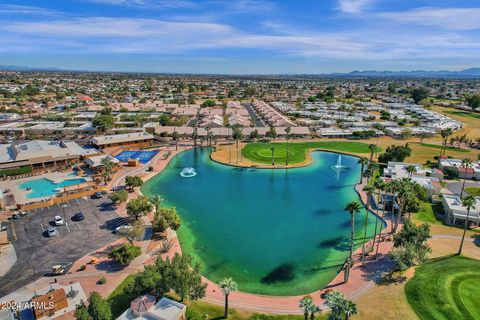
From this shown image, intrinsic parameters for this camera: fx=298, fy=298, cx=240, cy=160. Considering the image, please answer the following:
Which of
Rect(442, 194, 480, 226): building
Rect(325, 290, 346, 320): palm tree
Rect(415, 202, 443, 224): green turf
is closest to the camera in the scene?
Rect(325, 290, 346, 320): palm tree

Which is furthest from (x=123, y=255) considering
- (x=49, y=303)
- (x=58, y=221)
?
(x=58, y=221)

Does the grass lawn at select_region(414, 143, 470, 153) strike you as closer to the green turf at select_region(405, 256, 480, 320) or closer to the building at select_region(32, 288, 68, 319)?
the green turf at select_region(405, 256, 480, 320)

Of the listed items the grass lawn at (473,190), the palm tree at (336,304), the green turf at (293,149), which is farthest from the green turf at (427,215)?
the green turf at (293,149)

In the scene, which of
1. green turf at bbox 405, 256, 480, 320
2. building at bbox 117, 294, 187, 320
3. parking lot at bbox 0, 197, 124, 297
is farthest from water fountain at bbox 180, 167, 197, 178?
green turf at bbox 405, 256, 480, 320

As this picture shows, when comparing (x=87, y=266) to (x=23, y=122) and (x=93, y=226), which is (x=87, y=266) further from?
(x=23, y=122)

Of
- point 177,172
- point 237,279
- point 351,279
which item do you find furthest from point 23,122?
point 351,279

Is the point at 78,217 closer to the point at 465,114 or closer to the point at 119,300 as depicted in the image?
the point at 119,300
